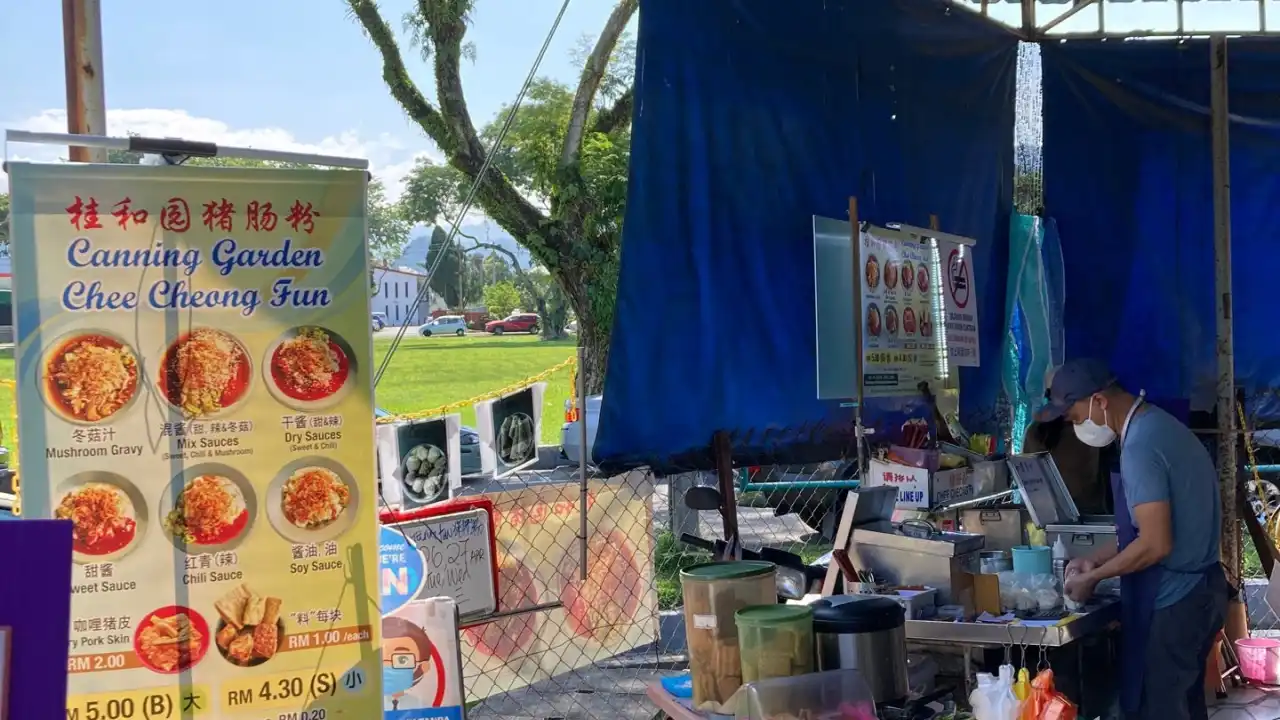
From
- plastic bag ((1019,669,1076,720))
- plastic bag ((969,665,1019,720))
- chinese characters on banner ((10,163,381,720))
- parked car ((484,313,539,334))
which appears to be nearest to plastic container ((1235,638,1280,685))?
plastic bag ((1019,669,1076,720))

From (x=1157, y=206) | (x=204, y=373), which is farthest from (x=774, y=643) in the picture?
(x=1157, y=206)

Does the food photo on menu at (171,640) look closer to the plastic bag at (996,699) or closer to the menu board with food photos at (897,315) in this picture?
the plastic bag at (996,699)

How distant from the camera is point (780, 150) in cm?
468

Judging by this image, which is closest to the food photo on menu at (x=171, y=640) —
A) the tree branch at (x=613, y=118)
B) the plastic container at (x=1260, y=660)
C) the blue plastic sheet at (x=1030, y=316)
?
the blue plastic sheet at (x=1030, y=316)

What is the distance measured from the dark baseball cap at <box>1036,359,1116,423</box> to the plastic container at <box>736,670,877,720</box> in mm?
1578

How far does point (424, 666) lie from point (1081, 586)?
2246 millimetres

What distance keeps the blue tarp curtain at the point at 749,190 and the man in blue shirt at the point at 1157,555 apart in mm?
1097

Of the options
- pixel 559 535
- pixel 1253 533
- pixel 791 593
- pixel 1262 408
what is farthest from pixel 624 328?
pixel 1262 408

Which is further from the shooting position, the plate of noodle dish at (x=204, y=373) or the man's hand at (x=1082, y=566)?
the man's hand at (x=1082, y=566)

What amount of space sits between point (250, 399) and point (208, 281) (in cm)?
33

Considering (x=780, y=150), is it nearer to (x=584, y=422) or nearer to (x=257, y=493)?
(x=584, y=422)

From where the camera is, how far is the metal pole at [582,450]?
3.87 metres

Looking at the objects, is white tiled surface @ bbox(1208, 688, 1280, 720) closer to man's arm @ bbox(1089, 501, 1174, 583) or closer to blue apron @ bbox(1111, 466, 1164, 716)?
blue apron @ bbox(1111, 466, 1164, 716)

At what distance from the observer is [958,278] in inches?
224
